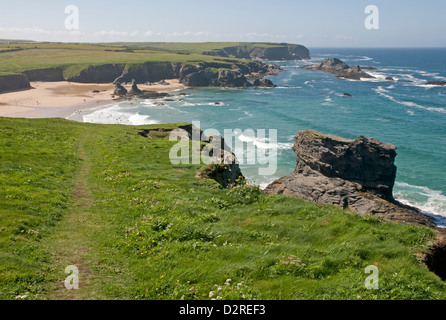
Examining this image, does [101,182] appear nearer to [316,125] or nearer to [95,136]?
[95,136]

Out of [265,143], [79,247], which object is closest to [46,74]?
[265,143]

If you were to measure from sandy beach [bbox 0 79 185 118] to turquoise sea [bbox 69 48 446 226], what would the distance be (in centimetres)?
1101

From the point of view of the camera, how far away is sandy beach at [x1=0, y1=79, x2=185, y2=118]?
9012cm

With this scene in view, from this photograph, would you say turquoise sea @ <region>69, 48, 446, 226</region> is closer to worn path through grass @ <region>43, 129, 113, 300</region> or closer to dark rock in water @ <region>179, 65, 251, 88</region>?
dark rock in water @ <region>179, 65, 251, 88</region>

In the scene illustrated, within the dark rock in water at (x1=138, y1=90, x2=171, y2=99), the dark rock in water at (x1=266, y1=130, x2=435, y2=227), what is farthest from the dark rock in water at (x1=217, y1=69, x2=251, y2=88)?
the dark rock in water at (x1=266, y1=130, x2=435, y2=227)

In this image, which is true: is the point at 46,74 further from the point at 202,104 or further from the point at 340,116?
the point at 340,116

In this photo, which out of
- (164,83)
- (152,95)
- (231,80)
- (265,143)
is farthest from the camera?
(164,83)

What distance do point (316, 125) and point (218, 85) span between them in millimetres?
92075

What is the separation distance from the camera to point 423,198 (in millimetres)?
43688

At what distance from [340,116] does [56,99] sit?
3814 inches

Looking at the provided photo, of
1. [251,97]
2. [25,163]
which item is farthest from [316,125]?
[25,163]

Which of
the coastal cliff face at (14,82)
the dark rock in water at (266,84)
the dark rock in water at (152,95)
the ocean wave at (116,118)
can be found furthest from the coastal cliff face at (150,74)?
the ocean wave at (116,118)

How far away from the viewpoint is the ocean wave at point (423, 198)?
134 ft
